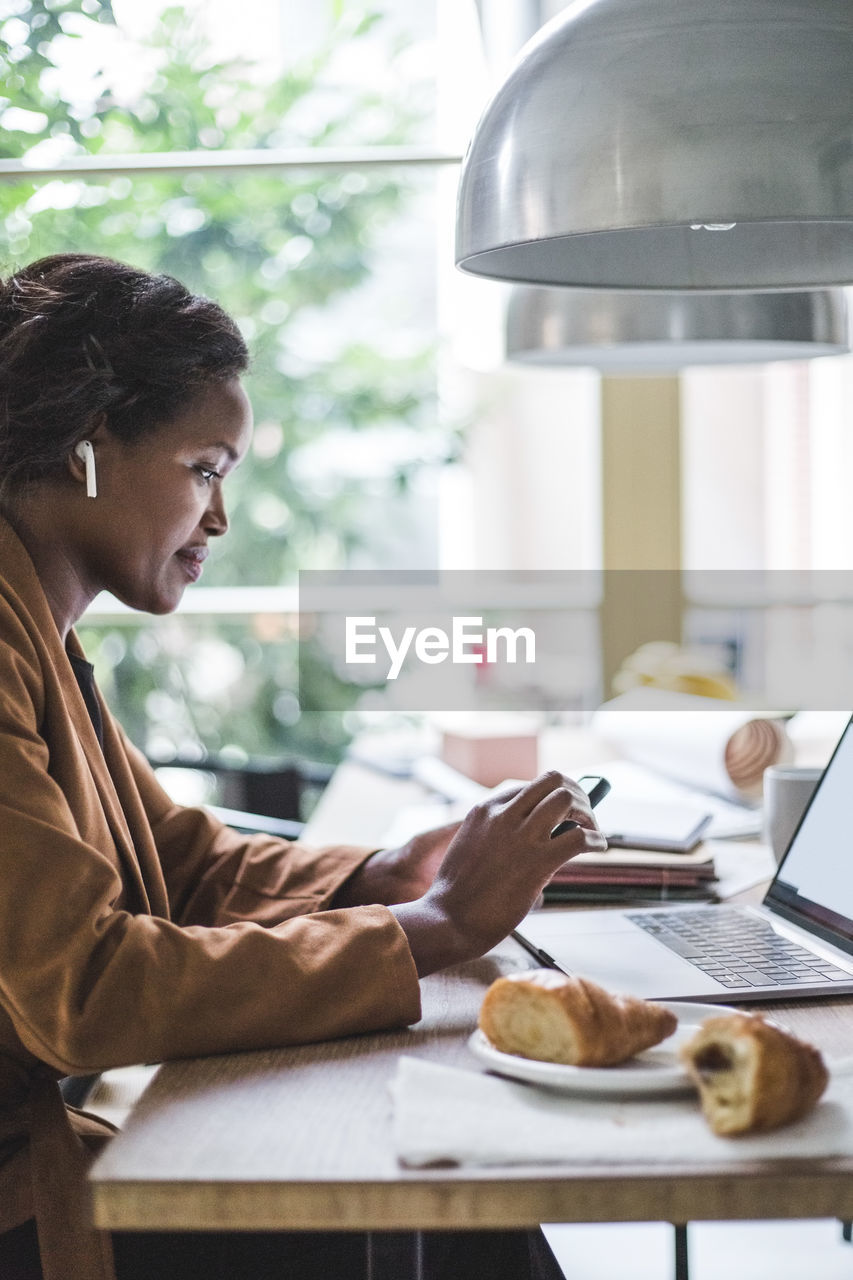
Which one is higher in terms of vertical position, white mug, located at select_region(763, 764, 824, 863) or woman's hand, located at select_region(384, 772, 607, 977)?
woman's hand, located at select_region(384, 772, 607, 977)

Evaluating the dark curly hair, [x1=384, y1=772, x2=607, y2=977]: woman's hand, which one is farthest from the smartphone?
the dark curly hair

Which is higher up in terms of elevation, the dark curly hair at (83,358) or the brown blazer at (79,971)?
the dark curly hair at (83,358)

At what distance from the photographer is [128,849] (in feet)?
4.25

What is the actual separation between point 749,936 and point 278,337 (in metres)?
3.72

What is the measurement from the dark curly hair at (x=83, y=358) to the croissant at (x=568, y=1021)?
0.68 metres

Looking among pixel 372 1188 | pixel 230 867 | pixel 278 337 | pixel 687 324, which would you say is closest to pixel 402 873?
pixel 230 867

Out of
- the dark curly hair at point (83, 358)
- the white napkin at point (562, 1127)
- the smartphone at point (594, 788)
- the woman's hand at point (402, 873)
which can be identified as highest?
the dark curly hair at point (83, 358)

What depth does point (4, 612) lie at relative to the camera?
115cm

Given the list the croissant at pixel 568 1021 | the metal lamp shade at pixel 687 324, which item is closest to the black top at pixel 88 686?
the croissant at pixel 568 1021

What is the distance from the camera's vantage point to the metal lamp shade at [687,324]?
2.00 meters

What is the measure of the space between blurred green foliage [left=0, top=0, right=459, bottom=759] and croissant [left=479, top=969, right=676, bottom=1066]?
3385 mm

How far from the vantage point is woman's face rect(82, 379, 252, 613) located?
130 cm

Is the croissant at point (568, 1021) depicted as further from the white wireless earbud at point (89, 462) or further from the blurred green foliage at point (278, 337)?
the blurred green foliage at point (278, 337)

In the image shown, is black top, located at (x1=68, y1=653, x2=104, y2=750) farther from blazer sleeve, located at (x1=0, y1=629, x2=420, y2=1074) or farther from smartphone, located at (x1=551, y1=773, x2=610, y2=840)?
smartphone, located at (x1=551, y1=773, x2=610, y2=840)
